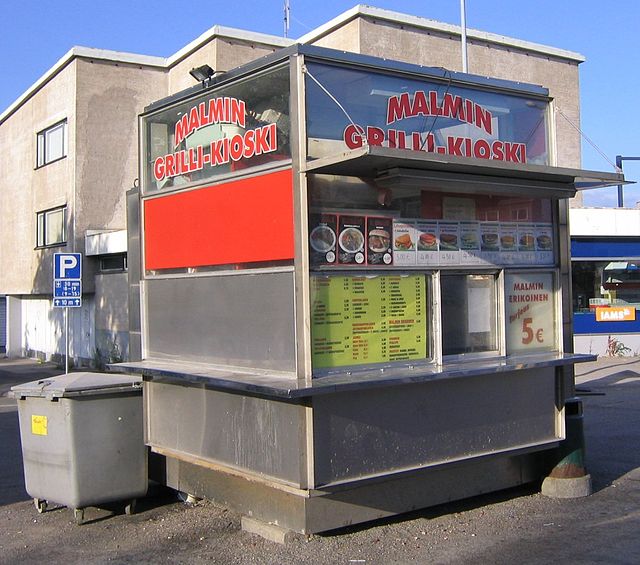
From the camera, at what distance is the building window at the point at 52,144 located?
1020 inches

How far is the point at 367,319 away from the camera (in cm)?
648

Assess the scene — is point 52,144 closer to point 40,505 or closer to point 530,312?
point 40,505

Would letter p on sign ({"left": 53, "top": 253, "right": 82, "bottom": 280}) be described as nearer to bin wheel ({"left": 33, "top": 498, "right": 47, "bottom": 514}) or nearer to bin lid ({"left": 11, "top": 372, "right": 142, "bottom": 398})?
bin lid ({"left": 11, "top": 372, "right": 142, "bottom": 398})

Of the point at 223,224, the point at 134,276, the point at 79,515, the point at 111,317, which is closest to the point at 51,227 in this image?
the point at 111,317

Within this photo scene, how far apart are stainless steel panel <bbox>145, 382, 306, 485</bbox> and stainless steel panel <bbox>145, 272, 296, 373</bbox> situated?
0.31 m

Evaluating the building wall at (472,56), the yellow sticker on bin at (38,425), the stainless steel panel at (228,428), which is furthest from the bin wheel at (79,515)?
the building wall at (472,56)

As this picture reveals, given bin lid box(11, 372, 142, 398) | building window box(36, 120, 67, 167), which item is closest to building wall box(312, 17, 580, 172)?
building window box(36, 120, 67, 167)

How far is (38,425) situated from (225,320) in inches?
76.0

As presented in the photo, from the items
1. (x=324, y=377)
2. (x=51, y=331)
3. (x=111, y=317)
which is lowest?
(x=51, y=331)

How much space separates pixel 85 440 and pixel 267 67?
3437mm

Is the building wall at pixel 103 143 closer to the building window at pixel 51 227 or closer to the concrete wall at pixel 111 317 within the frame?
the concrete wall at pixel 111 317

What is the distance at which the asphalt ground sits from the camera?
5938mm

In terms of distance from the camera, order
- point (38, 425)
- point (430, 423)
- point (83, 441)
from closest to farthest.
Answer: point (430, 423), point (83, 441), point (38, 425)

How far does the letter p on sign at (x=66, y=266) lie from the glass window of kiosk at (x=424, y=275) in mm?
9334
